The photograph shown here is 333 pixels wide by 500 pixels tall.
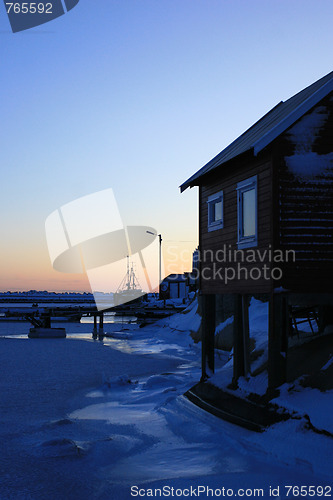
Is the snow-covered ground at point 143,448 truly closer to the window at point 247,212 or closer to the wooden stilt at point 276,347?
the wooden stilt at point 276,347

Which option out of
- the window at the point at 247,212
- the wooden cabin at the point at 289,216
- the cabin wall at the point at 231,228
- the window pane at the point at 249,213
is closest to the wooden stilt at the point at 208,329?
the cabin wall at the point at 231,228

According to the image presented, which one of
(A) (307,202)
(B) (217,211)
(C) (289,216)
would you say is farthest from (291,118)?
(B) (217,211)

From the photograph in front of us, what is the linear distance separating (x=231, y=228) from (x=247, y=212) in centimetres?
102

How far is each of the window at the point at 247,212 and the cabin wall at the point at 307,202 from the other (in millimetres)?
1203

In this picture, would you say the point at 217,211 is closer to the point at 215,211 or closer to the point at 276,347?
the point at 215,211

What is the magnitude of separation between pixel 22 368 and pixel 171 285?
79.7m

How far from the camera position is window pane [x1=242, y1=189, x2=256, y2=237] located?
15742 millimetres

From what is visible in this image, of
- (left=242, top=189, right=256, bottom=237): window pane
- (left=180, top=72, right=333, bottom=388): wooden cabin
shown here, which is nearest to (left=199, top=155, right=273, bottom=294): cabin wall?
(left=180, top=72, right=333, bottom=388): wooden cabin

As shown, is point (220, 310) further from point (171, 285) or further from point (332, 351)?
point (171, 285)

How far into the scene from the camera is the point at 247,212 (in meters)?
16.2

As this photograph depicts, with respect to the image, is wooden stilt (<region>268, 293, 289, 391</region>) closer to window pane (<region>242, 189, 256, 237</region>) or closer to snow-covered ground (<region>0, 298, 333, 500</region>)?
snow-covered ground (<region>0, 298, 333, 500</region>)

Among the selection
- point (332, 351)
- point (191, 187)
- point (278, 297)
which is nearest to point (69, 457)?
point (278, 297)

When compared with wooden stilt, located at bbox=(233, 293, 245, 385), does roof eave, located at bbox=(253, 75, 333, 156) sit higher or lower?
higher

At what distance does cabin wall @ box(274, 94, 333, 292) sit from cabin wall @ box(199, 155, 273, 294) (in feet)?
1.52
